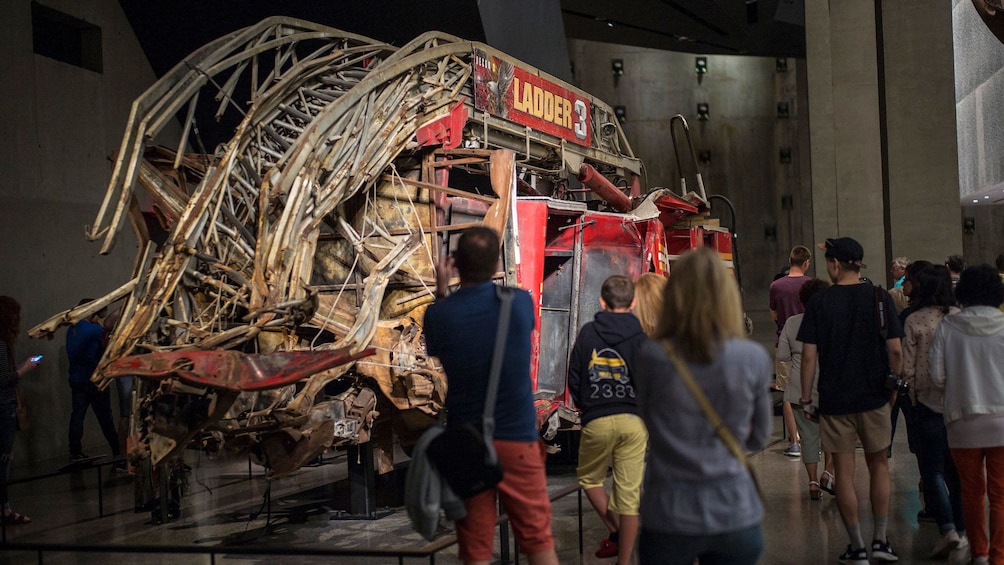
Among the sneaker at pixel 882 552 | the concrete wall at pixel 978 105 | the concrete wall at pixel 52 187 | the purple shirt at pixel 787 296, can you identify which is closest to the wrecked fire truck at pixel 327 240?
the purple shirt at pixel 787 296

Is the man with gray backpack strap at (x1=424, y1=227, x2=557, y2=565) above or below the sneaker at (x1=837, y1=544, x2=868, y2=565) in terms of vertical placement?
above

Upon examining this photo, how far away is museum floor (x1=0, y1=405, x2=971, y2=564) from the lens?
743cm

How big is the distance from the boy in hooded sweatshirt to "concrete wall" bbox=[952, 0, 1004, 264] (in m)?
13.8

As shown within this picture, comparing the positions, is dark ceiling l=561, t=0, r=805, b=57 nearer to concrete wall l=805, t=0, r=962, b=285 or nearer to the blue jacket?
→ concrete wall l=805, t=0, r=962, b=285

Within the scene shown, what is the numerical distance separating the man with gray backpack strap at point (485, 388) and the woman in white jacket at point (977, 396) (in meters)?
3.13

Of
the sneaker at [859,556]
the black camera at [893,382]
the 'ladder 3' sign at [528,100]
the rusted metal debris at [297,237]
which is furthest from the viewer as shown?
the 'ladder 3' sign at [528,100]

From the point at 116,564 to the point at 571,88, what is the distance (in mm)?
7143

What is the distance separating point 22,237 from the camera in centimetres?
1301

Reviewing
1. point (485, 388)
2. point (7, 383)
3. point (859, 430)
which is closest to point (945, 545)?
point (859, 430)

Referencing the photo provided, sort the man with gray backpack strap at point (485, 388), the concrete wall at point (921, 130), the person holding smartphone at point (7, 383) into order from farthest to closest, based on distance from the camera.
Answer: the concrete wall at point (921, 130) → the person holding smartphone at point (7, 383) → the man with gray backpack strap at point (485, 388)

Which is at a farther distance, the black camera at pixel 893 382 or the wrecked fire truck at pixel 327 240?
the wrecked fire truck at pixel 327 240

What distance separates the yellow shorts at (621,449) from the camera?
19.9ft

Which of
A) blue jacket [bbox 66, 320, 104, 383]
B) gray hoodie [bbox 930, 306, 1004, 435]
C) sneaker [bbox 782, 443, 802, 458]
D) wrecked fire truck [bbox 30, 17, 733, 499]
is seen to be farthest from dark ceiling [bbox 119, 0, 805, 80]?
gray hoodie [bbox 930, 306, 1004, 435]

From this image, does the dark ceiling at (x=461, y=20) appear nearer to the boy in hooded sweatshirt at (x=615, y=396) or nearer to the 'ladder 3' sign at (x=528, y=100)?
the 'ladder 3' sign at (x=528, y=100)
